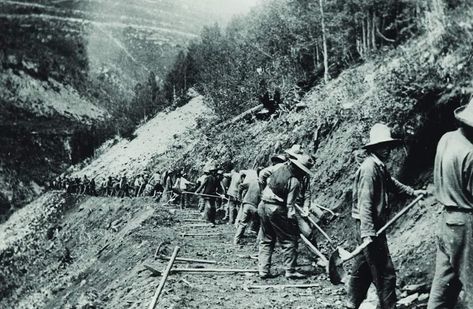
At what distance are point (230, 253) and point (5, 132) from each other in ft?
281

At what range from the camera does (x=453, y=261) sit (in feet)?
11.9

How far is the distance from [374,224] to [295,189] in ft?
6.88

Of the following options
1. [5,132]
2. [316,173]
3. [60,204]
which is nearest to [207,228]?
[316,173]

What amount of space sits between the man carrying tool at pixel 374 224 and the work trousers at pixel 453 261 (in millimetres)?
889

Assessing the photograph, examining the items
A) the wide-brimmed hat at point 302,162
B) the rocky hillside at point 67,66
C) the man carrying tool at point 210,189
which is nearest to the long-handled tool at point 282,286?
the wide-brimmed hat at point 302,162

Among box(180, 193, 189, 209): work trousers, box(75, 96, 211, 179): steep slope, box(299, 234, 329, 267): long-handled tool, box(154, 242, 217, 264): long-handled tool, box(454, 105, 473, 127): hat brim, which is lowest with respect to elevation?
box(75, 96, 211, 179): steep slope

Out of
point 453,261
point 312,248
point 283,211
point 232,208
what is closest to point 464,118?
point 453,261

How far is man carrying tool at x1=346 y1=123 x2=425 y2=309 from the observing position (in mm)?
4695

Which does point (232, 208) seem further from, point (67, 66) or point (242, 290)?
point (67, 66)

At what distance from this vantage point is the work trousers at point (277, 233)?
711 cm

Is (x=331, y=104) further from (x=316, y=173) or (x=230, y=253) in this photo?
(x=230, y=253)

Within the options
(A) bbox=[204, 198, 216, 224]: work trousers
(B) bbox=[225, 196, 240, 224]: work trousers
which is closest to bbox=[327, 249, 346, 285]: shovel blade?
(B) bbox=[225, 196, 240, 224]: work trousers

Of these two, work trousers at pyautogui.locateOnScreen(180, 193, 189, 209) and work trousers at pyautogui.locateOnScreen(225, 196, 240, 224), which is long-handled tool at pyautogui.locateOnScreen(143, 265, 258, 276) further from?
work trousers at pyautogui.locateOnScreen(180, 193, 189, 209)

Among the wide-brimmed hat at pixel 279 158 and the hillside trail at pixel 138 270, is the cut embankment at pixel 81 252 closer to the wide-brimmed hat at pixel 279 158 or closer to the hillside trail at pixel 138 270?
the hillside trail at pixel 138 270
